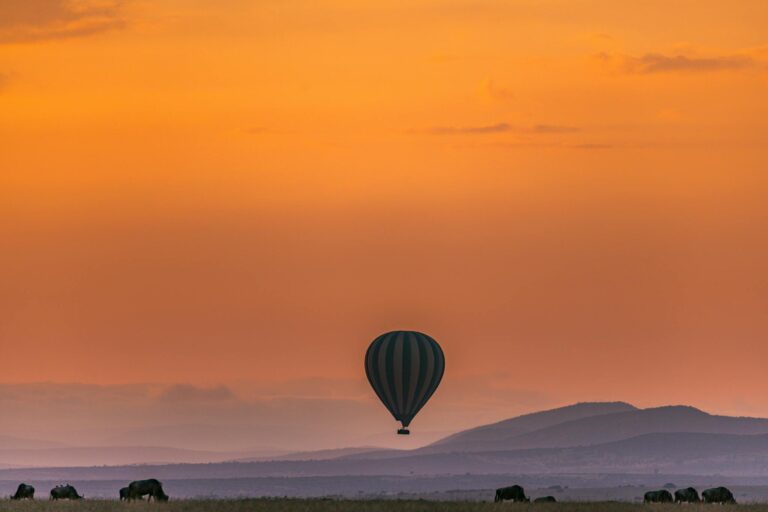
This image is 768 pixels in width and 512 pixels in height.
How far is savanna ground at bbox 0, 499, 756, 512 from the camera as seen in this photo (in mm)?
82562

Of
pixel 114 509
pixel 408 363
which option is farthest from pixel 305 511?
pixel 408 363

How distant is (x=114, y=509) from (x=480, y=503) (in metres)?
17.1

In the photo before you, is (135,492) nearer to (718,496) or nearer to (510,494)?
(510,494)

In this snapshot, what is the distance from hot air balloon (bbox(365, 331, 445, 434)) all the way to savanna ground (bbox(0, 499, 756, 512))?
135 ft

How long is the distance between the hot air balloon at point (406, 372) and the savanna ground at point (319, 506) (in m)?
41.3

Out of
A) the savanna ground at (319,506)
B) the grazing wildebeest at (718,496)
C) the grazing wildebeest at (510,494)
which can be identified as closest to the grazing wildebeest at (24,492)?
the savanna ground at (319,506)

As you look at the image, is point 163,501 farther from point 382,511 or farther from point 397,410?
point 397,410

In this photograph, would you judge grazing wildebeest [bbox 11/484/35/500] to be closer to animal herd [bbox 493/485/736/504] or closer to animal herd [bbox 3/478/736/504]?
animal herd [bbox 3/478/736/504]

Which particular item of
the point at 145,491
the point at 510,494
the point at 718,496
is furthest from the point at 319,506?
the point at 718,496

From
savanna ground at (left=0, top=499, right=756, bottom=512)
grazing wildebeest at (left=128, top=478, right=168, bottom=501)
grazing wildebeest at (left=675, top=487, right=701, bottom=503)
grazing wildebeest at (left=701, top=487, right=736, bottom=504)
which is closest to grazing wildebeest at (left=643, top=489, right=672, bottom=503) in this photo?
grazing wildebeest at (left=675, top=487, right=701, bottom=503)

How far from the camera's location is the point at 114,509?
82375 mm

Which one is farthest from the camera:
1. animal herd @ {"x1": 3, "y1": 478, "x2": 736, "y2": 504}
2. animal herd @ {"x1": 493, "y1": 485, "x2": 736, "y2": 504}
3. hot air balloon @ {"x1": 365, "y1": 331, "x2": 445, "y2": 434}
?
hot air balloon @ {"x1": 365, "y1": 331, "x2": 445, "y2": 434}

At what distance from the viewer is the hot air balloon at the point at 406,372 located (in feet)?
429

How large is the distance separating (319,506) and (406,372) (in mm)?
48093
